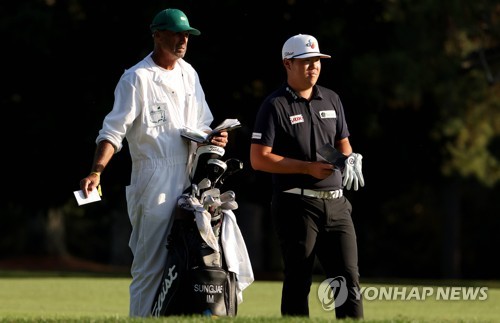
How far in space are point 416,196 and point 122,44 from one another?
52.7ft

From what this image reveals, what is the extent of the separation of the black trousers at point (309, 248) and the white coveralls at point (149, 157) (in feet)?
2.57

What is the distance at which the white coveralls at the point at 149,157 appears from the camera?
844 centimetres

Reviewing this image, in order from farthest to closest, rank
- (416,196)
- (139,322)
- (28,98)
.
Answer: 1. (416,196)
2. (28,98)
3. (139,322)

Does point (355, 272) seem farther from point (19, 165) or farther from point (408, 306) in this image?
point (19, 165)

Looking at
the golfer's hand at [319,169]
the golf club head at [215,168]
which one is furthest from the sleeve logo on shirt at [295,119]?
the golf club head at [215,168]

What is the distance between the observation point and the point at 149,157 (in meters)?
8.48

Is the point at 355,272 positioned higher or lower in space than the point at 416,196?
higher

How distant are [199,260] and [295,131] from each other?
3.62 ft

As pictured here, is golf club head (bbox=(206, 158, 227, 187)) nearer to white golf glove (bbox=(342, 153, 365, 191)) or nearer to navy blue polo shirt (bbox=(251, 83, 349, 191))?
navy blue polo shirt (bbox=(251, 83, 349, 191))

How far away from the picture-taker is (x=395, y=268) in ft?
132

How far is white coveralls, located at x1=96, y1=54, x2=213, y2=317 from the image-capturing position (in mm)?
8438

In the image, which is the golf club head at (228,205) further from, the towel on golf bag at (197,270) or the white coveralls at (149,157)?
the white coveralls at (149,157)

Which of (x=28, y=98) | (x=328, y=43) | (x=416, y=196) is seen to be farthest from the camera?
(x=416, y=196)

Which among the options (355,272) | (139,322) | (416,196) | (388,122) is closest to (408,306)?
(355,272)
